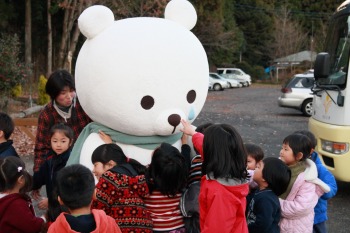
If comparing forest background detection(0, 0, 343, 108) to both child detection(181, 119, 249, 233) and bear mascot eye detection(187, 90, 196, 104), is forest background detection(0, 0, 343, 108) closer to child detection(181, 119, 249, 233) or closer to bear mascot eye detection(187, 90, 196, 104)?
bear mascot eye detection(187, 90, 196, 104)

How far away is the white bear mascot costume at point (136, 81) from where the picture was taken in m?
3.20

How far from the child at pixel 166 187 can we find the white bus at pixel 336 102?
314 centimetres

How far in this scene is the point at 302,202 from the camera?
3.29 m

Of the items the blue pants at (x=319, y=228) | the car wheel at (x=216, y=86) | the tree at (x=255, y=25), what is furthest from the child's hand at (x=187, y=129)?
the tree at (x=255, y=25)

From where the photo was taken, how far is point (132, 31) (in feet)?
10.8

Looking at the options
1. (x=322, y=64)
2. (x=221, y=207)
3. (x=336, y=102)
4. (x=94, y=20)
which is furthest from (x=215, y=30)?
(x=221, y=207)

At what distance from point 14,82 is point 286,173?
10.7 m

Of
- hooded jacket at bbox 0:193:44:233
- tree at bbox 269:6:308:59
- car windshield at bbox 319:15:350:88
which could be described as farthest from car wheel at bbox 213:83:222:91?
hooded jacket at bbox 0:193:44:233

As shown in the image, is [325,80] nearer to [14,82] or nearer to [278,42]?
[14,82]

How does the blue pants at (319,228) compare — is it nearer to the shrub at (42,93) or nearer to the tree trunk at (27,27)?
the shrub at (42,93)

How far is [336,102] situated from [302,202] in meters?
2.82

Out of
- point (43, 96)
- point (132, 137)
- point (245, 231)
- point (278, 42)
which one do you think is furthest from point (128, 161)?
point (278, 42)

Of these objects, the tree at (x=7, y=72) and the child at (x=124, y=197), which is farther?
the tree at (x=7, y=72)

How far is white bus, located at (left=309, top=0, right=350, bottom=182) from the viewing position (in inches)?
222
